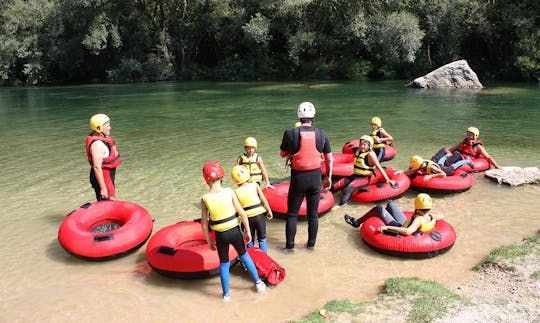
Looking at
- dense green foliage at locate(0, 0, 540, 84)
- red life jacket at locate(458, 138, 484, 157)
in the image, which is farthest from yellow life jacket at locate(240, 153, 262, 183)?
dense green foliage at locate(0, 0, 540, 84)

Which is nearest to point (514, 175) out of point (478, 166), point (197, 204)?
point (478, 166)

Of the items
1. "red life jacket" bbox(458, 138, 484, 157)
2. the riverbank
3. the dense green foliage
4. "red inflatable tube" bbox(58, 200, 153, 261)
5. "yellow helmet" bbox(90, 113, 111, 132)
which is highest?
the dense green foliage

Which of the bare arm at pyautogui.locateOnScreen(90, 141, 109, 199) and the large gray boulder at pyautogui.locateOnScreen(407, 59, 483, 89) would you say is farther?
the large gray boulder at pyautogui.locateOnScreen(407, 59, 483, 89)

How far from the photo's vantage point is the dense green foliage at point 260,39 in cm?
3133

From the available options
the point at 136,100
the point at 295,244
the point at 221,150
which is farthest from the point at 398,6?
the point at 295,244

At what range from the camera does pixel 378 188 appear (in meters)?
7.73

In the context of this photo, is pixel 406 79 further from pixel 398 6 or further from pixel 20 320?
pixel 20 320

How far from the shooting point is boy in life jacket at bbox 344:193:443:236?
5.78m

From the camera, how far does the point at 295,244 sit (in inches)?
244

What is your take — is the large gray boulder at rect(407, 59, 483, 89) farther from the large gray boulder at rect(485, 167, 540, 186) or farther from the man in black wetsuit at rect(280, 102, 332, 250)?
the man in black wetsuit at rect(280, 102, 332, 250)

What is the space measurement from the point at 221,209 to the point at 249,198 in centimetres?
77

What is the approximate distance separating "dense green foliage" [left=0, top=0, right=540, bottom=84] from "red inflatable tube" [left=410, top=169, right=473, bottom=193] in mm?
24324

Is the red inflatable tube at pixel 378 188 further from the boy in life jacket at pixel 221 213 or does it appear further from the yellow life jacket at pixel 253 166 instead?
the boy in life jacket at pixel 221 213

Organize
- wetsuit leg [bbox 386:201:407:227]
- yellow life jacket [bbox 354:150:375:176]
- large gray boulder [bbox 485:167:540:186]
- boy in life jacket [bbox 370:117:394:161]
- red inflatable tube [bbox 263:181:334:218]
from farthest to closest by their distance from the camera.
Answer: boy in life jacket [bbox 370:117:394:161], large gray boulder [bbox 485:167:540:186], yellow life jacket [bbox 354:150:375:176], red inflatable tube [bbox 263:181:334:218], wetsuit leg [bbox 386:201:407:227]
